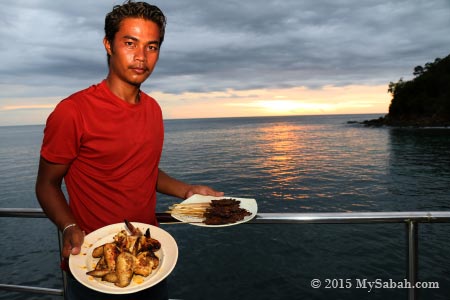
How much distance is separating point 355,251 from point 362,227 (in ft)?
13.7

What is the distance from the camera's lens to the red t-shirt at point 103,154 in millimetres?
1839

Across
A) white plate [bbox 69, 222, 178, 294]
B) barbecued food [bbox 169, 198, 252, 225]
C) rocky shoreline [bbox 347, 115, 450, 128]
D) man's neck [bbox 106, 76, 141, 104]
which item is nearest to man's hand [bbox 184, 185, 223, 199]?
barbecued food [bbox 169, 198, 252, 225]

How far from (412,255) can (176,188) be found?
2.02m

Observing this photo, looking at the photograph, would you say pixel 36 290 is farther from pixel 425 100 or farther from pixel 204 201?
pixel 425 100

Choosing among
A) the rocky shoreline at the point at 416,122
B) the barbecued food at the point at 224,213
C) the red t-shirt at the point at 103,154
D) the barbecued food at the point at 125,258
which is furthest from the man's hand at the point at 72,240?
the rocky shoreline at the point at 416,122

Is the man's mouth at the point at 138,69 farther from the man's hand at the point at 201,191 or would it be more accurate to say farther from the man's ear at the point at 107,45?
the man's hand at the point at 201,191

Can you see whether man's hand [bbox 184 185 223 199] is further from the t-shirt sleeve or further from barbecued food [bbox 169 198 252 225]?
the t-shirt sleeve

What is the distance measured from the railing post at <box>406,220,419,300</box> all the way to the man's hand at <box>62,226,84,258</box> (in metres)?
2.30

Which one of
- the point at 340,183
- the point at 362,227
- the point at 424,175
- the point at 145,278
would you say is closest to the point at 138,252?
the point at 145,278

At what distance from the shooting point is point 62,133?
71.2 inches

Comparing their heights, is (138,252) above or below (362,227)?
above

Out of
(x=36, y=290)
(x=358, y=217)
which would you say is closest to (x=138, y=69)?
(x=358, y=217)

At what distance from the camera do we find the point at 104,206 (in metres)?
2.08

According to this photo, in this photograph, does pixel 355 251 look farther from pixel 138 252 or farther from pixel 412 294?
pixel 138 252
